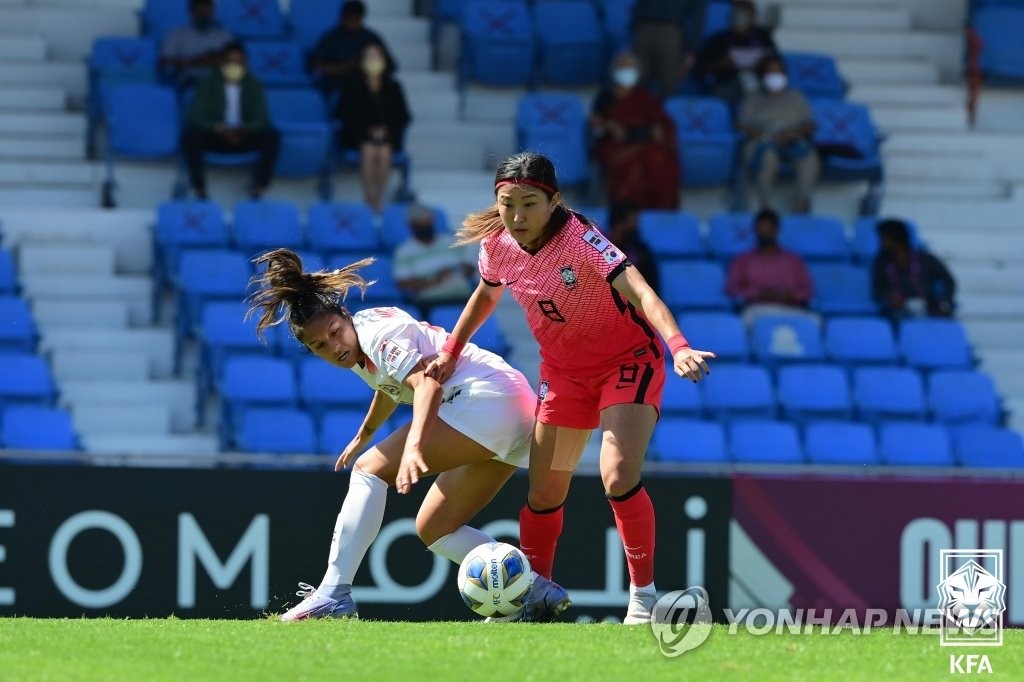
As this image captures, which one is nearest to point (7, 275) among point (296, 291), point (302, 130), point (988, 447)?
point (302, 130)

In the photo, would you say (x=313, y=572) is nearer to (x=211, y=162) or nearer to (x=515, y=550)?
(x=515, y=550)

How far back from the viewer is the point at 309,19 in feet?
52.6

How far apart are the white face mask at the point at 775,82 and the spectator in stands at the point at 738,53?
15.5 inches

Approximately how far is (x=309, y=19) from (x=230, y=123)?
2107mm

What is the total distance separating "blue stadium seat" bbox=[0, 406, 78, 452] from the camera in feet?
38.2

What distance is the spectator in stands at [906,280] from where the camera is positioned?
14383 millimetres

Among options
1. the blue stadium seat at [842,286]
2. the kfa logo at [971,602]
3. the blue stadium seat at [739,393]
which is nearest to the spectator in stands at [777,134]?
the blue stadium seat at [842,286]

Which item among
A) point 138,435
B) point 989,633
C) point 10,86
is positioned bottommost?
point 138,435

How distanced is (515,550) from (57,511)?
3514 mm

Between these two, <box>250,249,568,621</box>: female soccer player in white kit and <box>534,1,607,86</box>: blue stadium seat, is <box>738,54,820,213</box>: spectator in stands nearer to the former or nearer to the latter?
<box>534,1,607,86</box>: blue stadium seat

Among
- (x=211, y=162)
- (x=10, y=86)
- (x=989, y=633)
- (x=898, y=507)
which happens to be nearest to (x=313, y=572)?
(x=898, y=507)

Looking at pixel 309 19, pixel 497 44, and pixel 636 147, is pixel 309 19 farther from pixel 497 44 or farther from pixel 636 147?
pixel 636 147

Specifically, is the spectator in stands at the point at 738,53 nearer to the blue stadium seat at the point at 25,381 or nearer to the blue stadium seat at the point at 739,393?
the blue stadium seat at the point at 739,393

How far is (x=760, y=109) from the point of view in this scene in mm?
15461
